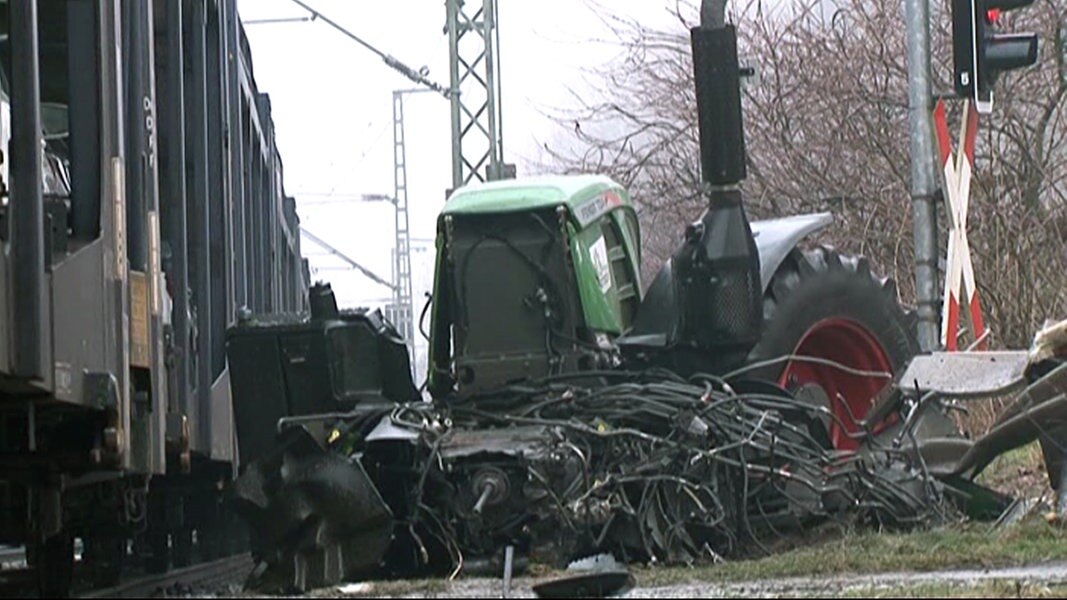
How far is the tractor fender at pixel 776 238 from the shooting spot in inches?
446

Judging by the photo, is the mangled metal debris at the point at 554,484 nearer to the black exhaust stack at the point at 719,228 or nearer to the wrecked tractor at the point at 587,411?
the wrecked tractor at the point at 587,411

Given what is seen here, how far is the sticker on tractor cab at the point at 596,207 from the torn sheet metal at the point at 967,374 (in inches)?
69.2

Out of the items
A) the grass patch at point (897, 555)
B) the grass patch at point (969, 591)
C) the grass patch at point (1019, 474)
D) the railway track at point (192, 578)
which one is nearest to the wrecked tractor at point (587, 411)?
the grass patch at point (897, 555)

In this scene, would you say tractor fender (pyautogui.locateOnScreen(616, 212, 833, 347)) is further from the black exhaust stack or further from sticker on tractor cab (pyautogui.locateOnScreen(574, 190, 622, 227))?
sticker on tractor cab (pyautogui.locateOnScreen(574, 190, 622, 227))

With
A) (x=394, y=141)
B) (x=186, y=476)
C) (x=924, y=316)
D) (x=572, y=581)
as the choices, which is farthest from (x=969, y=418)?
(x=394, y=141)

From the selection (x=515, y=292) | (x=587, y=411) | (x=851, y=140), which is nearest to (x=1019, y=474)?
(x=515, y=292)

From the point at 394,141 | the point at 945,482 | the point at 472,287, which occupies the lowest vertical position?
the point at 945,482

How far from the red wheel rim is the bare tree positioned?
677 centimetres

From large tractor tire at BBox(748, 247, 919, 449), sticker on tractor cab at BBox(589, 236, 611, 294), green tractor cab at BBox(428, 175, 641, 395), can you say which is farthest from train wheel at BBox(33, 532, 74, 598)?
large tractor tire at BBox(748, 247, 919, 449)

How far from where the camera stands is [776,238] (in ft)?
38.1

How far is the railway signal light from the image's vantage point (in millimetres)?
13664

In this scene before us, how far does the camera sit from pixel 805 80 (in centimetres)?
2377

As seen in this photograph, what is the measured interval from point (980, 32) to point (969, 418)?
345cm

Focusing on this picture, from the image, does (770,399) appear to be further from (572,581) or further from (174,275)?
(572,581)
